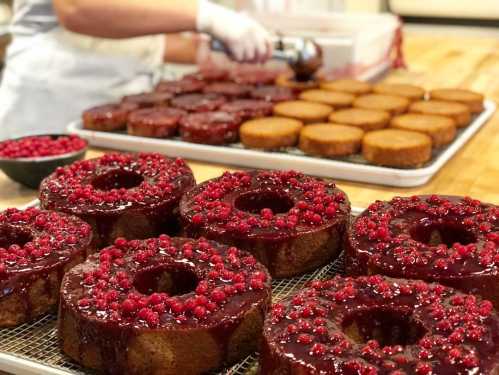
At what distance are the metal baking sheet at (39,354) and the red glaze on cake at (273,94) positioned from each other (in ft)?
4.53

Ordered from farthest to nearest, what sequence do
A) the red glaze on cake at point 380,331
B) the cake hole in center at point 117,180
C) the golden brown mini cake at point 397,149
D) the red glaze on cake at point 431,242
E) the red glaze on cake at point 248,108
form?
the red glaze on cake at point 248,108
the golden brown mini cake at point 397,149
the cake hole in center at point 117,180
the red glaze on cake at point 431,242
the red glaze on cake at point 380,331

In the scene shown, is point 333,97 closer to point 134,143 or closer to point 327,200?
point 134,143

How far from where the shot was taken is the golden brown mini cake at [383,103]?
8.69 feet

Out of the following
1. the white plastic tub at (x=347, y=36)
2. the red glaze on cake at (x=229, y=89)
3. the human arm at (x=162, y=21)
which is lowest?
the red glaze on cake at (x=229, y=89)

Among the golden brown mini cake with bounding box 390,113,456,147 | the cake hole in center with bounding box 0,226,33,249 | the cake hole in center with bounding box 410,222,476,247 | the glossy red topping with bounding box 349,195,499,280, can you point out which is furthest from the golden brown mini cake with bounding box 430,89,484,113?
the cake hole in center with bounding box 0,226,33,249

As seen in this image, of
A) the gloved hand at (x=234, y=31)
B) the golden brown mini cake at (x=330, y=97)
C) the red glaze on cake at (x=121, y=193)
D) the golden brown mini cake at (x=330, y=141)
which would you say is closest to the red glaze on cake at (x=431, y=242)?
the red glaze on cake at (x=121, y=193)

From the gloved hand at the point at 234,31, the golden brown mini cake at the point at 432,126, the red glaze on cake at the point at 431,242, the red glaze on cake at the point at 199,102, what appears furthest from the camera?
the gloved hand at the point at 234,31

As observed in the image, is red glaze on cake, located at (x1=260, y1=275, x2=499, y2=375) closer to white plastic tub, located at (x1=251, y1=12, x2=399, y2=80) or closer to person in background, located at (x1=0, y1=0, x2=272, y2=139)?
person in background, located at (x1=0, y1=0, x2=272, y2=139)

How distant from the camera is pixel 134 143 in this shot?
8.13 ft

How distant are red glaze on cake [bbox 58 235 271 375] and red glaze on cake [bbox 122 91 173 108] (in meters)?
1.43

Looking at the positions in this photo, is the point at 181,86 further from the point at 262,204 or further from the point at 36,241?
the point at 36,241

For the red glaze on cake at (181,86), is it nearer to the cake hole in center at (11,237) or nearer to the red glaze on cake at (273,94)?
the red glaze on cake at (273,94)

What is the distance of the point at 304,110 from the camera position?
264 cm

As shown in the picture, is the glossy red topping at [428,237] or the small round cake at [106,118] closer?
the glossy red topping at [428,237]
